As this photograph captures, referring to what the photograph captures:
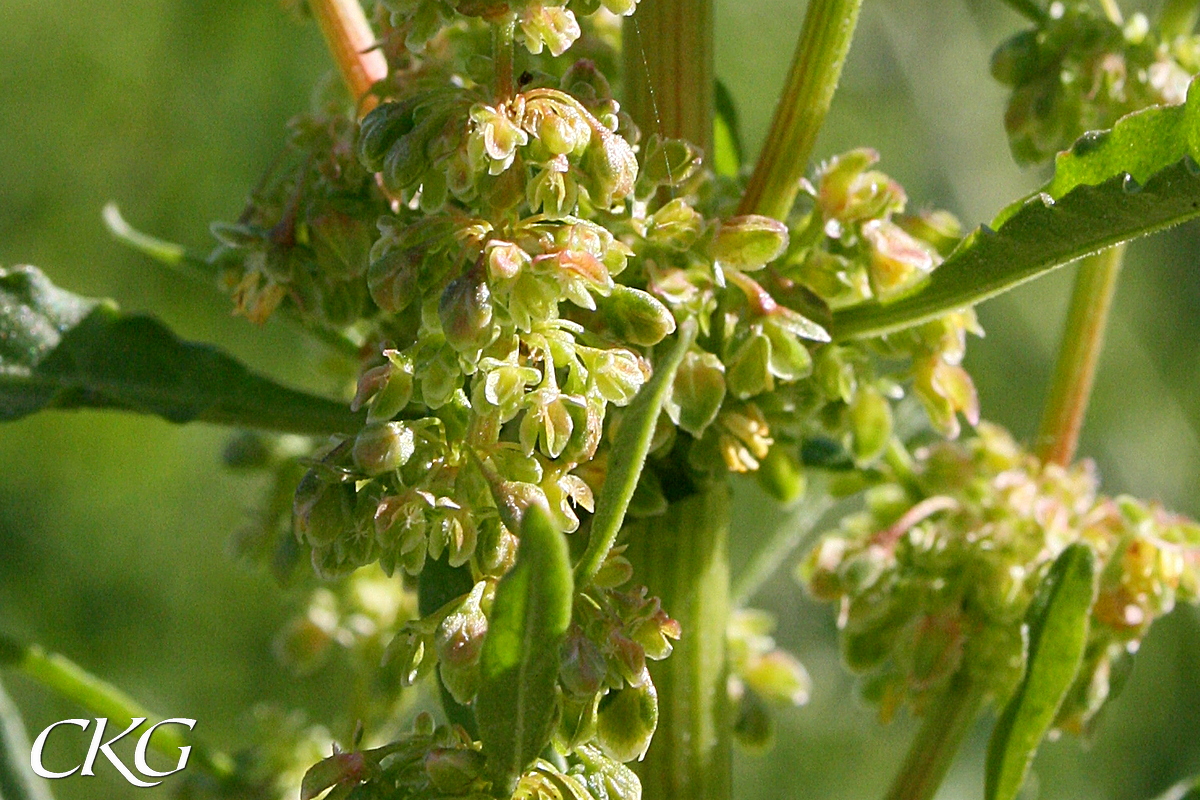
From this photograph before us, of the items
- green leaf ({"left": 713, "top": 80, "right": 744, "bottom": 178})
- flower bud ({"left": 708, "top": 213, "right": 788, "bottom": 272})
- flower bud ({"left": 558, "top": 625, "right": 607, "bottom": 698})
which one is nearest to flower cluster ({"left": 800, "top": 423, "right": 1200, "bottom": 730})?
green leaf ({"left": 713, "top": 80, "right": 744, "bottom": 178})

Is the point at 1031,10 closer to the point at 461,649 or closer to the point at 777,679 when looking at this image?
the point at 777,679

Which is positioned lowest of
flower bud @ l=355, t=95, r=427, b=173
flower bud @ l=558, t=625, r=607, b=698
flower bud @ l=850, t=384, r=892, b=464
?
flower bud @ l=558, t=625, r=607, b=698

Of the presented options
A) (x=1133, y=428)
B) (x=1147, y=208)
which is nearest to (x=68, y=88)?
(x=1133, y=428)

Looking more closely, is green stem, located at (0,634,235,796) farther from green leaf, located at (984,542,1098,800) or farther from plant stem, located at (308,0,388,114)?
green leaf, located at (984,542,1098,800)

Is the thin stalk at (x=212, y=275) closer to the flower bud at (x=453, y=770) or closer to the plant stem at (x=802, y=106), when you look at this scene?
the plant stem at (x=802, y=106)

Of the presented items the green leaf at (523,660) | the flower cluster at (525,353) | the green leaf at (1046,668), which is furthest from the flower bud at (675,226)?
the green leaf at (1046,668)
